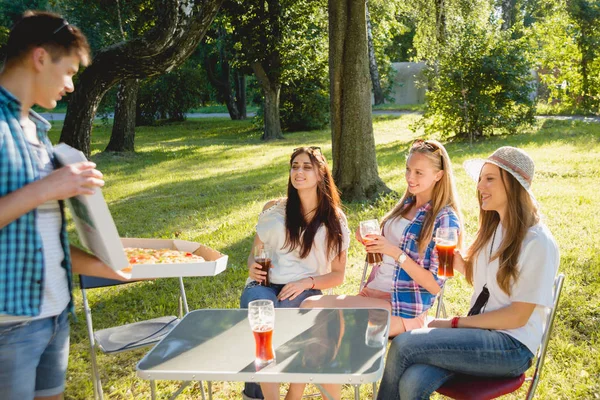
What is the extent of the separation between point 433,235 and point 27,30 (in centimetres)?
228

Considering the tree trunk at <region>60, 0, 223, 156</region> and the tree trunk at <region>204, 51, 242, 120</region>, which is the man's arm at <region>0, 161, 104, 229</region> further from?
the tree trunk at <region>204, 51, 242, 120</region>

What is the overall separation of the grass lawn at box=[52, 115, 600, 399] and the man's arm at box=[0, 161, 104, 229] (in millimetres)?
2353

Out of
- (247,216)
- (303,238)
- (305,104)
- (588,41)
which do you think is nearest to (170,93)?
(305,104)

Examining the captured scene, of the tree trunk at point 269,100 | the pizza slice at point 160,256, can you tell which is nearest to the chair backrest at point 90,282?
the pizza slice at point 160,256

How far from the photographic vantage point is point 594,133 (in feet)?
42.8

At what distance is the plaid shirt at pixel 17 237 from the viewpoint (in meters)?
1.70

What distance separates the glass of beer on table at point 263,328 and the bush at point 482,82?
1215cm

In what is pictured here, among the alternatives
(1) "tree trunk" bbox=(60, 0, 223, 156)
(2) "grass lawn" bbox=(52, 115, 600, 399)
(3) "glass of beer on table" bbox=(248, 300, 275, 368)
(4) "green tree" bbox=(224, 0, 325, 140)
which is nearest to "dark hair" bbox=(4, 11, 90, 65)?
(3) "glass of beer on table" bbox=(248, 300, 275, 368)

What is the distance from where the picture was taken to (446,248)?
288 cm

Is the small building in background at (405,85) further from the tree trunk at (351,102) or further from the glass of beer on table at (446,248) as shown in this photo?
the glass of beer on table at (446,248)

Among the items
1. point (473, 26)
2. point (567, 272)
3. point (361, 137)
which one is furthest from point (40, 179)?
point (473, 26)

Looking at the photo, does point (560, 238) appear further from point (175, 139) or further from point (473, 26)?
point (175, 139)

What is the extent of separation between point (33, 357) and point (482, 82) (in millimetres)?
13237

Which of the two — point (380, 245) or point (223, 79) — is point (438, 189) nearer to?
point (380, 245)
